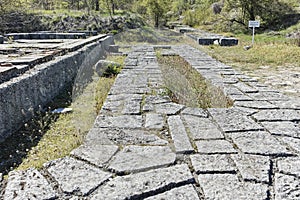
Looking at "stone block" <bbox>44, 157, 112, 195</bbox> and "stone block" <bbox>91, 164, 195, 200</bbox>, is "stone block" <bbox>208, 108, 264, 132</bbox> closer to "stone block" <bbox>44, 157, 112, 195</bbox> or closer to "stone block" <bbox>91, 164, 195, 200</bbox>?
"stone block" <bbox>91, 164, 195, 200</bbox>

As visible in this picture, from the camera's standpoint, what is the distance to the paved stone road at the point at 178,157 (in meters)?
1.51

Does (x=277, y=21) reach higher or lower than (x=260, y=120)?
higher

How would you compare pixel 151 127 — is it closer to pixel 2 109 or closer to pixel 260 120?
pixel 260 120

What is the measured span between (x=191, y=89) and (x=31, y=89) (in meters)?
2.19

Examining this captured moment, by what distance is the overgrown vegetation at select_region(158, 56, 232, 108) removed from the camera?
11.1 feet

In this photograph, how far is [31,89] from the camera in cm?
332

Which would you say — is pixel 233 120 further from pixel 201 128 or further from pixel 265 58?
pixel 265 58

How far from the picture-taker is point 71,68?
16.4 ft

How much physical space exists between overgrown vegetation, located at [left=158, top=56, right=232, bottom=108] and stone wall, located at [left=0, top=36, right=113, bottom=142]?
67.6 inches

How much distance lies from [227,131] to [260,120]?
1.65ft

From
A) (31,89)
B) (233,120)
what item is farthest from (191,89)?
(31,89)

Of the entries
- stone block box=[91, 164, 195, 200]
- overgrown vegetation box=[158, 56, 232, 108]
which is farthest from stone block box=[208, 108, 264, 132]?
stone block box=[91, 164, 195, 200]

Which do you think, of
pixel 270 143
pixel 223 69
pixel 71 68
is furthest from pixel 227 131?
pixel 71 68

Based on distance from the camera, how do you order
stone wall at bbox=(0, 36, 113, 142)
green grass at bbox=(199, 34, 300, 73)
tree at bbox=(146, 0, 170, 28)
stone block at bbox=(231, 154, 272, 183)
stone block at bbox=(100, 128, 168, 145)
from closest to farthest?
stone block at bbox=(231, 154, 272, 183)
stone block at bbox=(100, 128, 168, 145)
stone wall at bbox=(0, 36, 113, 142)
green grass at bbox=(199, 34, 300, 73)
tree at bbox=(146, 0, 170, 28)
